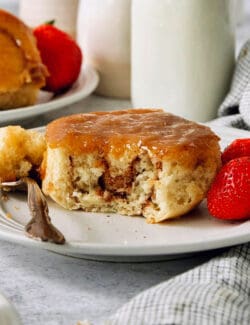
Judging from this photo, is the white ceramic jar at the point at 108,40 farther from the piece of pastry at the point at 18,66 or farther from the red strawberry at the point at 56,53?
the piece of pastry at the point at 18,66

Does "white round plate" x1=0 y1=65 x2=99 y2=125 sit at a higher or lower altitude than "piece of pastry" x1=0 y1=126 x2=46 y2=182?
lower

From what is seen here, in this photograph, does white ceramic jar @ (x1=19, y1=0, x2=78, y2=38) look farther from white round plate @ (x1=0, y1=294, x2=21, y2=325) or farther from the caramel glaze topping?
white round plate @ (x1=0, y1=294, x2=21, y2=325)

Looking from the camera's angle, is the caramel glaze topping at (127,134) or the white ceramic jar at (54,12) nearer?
the caramel glaze topping at (127,134)

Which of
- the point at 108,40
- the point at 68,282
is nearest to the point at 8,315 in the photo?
the point at 68,282

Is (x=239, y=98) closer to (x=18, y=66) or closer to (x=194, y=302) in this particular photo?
(x=18, y=66)

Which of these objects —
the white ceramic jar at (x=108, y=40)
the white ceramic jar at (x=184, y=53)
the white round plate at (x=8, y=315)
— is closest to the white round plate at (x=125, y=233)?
the white round plate at (x=8, y=315)

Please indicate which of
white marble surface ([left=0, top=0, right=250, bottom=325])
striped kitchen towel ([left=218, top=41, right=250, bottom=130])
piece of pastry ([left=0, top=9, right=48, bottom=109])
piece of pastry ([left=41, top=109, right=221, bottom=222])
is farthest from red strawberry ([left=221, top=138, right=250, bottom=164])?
piece of pastry ([left=0, top=9, right=48, bottom=109])

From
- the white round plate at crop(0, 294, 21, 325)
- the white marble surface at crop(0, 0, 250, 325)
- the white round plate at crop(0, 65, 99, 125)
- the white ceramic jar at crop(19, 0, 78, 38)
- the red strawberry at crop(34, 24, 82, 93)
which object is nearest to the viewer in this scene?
the white round plate at crop(0, 294, 21, 325)
